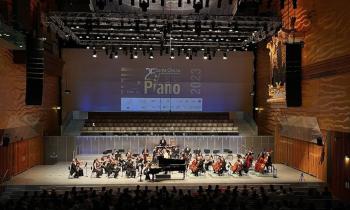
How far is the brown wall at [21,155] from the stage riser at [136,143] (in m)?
1.04

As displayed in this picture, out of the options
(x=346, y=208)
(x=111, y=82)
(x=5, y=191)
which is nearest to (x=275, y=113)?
(x=111, y=82)

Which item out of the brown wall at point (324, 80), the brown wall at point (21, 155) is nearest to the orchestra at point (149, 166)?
the brown wall at point (324, 80)

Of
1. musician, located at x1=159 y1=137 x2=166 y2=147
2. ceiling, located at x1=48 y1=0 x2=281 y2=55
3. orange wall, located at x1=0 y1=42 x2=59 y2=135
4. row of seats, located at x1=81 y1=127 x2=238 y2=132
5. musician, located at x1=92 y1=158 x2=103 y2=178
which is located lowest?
musician, located at x1=92 y1=158 x2=103 y2=178

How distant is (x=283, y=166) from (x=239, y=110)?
6.64 meters

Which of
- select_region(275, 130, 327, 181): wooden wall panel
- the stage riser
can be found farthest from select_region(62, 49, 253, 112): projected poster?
select_region(275, 130, 327, 181): wooden wall panel

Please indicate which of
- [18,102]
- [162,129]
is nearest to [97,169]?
[18,102]

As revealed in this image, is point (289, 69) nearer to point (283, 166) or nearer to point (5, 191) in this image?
point (283, 166)

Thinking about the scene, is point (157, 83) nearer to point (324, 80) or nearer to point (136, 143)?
point (136, 143)

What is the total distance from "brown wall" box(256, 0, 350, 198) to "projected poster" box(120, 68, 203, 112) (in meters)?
7.38

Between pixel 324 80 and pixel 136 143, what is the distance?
10649 millimetres

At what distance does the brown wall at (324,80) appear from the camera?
14758 mm

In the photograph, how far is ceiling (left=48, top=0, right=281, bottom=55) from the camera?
696 inches

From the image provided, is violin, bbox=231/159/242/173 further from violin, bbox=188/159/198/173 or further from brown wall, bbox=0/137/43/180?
brown wall, bbox=0/137/43/180

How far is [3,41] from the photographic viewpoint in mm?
15312
